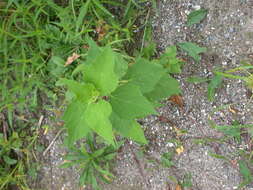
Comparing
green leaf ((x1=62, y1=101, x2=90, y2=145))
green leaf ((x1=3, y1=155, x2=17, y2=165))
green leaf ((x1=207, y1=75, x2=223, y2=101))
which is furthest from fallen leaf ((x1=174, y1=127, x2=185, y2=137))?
green leaf ((x1=3, y1=155, x2=17, y2=165))

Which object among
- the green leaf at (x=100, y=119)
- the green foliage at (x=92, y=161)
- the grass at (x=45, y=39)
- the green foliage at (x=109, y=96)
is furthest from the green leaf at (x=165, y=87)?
the green foliage at (x=92, y=161)

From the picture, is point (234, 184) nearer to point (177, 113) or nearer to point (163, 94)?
point (177, 113)

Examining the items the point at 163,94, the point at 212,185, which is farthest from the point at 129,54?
the point at 212,185

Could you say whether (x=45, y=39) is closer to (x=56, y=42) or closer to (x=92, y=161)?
(x=56, y=42)

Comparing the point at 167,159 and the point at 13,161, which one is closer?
the point at 167,159

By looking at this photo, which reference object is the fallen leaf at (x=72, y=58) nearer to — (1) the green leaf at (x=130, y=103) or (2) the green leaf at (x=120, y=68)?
(2) the green leaf at (x=120, y=68)

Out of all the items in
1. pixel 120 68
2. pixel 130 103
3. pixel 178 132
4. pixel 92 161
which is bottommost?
pixel 92 161

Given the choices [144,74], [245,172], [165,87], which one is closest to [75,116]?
[144,74]
